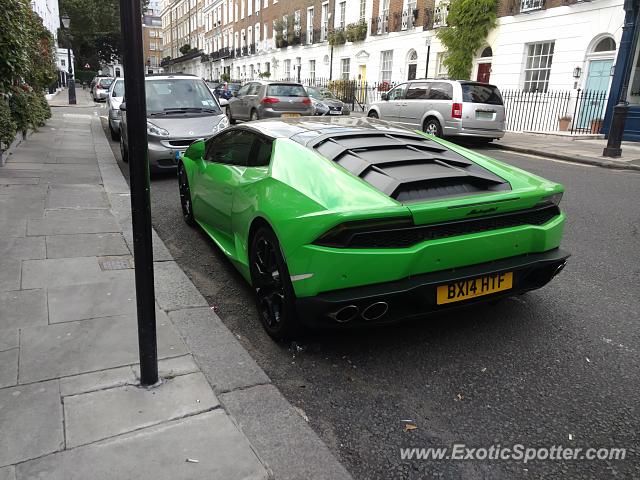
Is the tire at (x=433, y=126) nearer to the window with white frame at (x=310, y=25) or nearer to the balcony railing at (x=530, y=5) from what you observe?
the balcony railing at (x=530, y=5)

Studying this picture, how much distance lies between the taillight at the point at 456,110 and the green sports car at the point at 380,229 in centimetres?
1027

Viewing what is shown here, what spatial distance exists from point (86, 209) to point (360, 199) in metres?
4.57

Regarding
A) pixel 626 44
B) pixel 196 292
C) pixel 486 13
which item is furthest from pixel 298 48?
pixel 196 292

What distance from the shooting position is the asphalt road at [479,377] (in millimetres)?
2350

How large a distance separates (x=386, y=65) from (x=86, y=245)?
2522 cm

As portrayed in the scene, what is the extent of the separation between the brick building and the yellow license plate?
16.2 meters

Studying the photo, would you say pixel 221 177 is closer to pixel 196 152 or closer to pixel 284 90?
pixel 196 152

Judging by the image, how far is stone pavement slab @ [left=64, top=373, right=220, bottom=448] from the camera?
7.58 ft

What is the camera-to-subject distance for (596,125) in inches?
655

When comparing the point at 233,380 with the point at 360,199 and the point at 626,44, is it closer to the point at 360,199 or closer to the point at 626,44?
the point at 360,199

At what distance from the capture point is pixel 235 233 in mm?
3922

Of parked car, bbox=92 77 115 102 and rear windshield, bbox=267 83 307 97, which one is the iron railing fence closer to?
rear windshield, bbox=267 83 307 97

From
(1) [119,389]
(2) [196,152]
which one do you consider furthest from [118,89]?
(1) [119,389]

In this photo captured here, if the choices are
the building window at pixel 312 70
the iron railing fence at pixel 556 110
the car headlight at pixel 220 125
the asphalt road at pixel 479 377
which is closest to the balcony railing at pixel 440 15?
the iron railing fence at pixel 556 110
